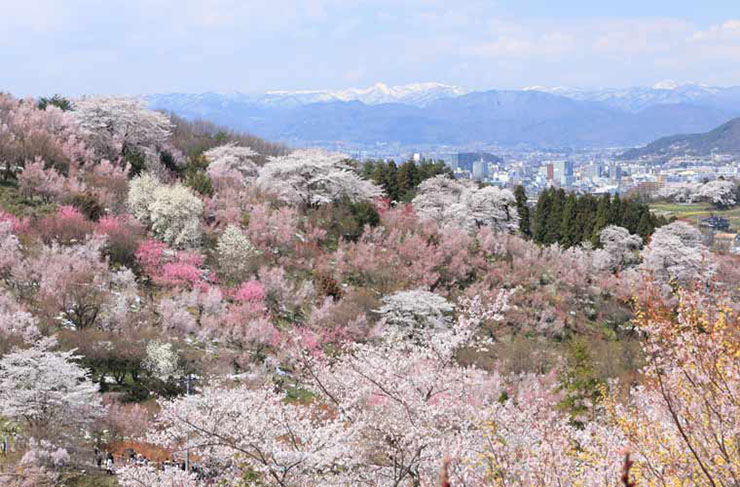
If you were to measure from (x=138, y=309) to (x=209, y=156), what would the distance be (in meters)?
17.3

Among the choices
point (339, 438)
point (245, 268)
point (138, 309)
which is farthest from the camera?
point (245, 268)

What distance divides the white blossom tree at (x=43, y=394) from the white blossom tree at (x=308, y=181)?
16.3 m

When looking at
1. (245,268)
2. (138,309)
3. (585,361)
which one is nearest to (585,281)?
(585,361)

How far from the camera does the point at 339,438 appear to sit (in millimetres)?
6719

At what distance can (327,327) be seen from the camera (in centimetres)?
1739

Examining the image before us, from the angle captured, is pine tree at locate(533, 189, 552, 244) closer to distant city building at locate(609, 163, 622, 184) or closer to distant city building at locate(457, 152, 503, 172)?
distant city building at locate(609, 163, 622, 184)

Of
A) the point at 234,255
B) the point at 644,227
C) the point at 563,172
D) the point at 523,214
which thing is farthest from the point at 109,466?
the point at 563,172

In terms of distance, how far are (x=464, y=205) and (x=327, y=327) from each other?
1391 cm

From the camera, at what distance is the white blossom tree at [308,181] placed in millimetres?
26203

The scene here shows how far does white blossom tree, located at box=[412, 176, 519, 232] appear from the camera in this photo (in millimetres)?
29281

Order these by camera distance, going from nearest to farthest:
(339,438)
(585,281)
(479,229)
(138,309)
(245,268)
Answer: (339,438) → (138,309) → (245,268) → (585,281) → (479,229)

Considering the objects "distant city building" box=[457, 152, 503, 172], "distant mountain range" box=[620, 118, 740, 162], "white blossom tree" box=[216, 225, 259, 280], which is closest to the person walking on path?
"white blossom tree" box=[216, 225, 259, 280]

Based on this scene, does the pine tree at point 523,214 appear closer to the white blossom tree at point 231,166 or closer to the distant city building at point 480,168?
the white blossom tree at point 231,166

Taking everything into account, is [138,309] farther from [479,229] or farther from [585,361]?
[479,229]
